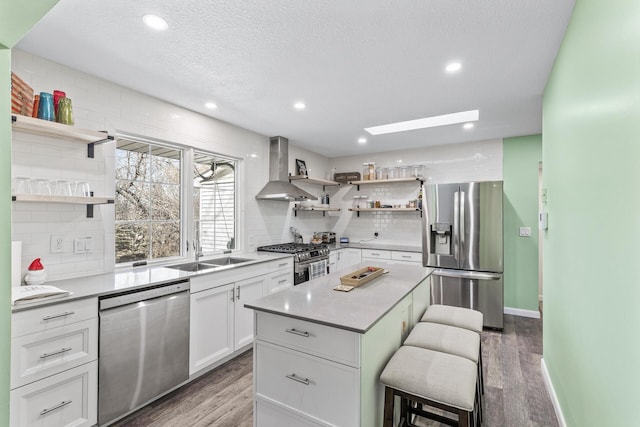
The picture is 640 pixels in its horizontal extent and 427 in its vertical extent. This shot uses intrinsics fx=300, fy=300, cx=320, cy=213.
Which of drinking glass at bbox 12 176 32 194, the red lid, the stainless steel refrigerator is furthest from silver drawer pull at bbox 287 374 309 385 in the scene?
the stainless steel refrigerator

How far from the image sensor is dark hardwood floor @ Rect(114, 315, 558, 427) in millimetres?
2094

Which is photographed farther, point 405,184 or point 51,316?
point 405,184

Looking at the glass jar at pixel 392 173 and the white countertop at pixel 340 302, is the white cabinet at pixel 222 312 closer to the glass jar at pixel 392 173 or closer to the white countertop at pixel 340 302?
the white countertop at pixel 340 302

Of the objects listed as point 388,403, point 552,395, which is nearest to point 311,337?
point 388,403

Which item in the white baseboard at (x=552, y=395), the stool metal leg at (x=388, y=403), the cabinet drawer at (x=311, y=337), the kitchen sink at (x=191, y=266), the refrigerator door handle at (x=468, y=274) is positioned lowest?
the white baseboard at (x=552, y=395)

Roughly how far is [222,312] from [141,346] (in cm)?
75

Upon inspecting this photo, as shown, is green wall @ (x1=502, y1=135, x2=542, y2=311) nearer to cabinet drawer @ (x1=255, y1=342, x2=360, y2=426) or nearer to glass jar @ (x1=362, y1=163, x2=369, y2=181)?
glass jar @ (x1=362, y1=163, x2=369, y2=181)

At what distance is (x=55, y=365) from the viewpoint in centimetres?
177

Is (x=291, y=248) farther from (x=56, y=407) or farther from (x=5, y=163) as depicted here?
(x=5, y=163)

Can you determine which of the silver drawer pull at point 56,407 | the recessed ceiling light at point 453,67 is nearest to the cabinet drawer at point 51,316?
the silver drawer pull at point 56,407

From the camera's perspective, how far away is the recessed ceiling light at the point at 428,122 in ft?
11.6

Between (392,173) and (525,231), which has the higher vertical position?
(392,173)

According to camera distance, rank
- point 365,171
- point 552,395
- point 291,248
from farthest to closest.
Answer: point 365,171 → point 291,248 → point 552,395

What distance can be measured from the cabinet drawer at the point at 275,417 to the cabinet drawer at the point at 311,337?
0.35 meters
